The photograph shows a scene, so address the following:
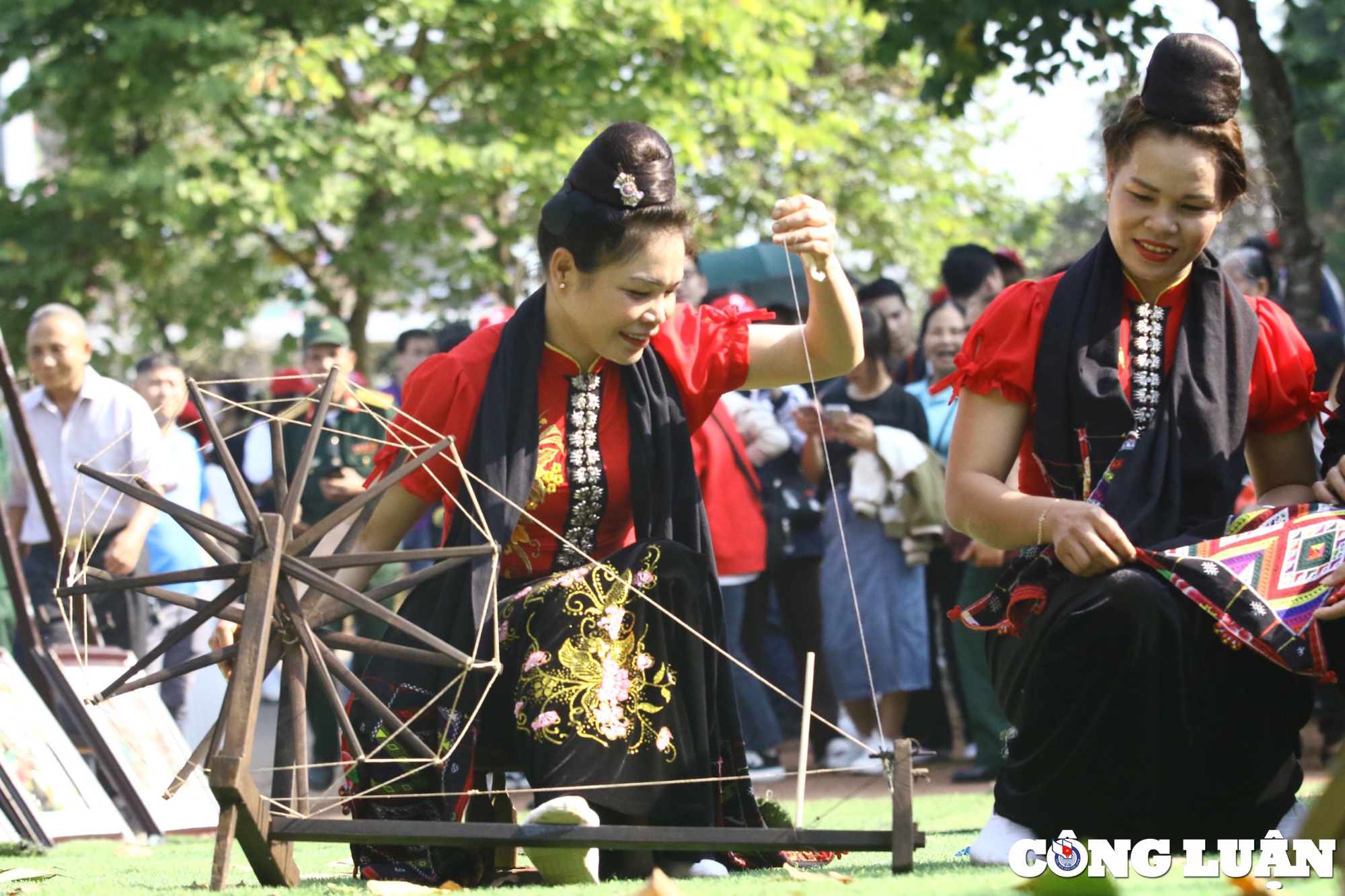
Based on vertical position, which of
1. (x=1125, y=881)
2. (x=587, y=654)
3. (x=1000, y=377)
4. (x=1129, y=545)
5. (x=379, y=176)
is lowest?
(x=1125, y=881)

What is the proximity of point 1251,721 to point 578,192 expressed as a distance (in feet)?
5.99

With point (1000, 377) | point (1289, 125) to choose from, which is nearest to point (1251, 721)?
point (1000, 377)

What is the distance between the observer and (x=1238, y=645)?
3061mm

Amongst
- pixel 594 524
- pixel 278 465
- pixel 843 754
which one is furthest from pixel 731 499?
pixel 278 465

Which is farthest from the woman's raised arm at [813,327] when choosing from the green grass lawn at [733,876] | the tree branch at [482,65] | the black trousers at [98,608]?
the tree branch at [482,65]

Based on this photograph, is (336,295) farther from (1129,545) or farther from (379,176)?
(1129,545)

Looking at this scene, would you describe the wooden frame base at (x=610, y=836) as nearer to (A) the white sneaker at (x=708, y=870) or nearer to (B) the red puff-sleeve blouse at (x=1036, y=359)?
(A) the white sneaker at (x=708, y=870)

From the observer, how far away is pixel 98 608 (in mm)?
7387

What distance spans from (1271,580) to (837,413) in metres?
4.13

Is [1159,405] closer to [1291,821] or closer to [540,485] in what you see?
[1291,821]

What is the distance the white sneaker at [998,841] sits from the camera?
123 inches

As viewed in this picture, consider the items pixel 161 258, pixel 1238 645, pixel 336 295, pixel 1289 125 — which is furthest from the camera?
pixel 336 295

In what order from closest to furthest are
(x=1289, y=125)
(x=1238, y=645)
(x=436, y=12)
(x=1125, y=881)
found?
(x=1125, y=881)
(x=1238, y=645)
(x=1289, y=125)
(x=436, y=12)

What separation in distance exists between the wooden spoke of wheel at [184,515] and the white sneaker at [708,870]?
1.16m
